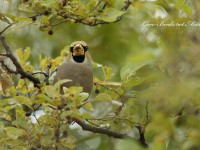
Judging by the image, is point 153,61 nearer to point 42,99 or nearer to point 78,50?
point 42,99

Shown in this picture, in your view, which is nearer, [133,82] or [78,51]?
[133,82]

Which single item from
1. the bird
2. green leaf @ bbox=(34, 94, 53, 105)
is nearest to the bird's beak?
the bird

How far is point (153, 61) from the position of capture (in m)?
1.65

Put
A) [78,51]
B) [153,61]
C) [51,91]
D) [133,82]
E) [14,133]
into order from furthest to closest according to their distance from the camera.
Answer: [78,51] < [133,82] < [14,133] < [51,91] < [153,61]

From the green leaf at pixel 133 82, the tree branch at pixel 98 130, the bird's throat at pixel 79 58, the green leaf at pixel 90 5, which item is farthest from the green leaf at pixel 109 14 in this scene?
the bird's throat at pixel 79 58

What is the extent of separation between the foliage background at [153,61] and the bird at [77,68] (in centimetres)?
30

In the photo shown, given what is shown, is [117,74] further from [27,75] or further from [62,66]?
[27,75]

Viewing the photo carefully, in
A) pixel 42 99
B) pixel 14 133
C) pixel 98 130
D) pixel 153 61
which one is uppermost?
pixel 153 61

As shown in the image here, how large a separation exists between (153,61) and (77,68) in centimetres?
186

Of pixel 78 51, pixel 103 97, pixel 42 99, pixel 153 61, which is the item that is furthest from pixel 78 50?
pixel 153 61

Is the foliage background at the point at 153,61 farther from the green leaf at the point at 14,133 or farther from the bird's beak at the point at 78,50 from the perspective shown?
the green leaf at the point at 14,133

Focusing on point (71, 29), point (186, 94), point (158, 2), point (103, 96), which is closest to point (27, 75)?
point (103, 96)

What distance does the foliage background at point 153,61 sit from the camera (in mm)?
1563

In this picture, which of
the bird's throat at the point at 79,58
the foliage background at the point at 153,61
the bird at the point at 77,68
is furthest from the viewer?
the bird's throat at the point at 79,58
